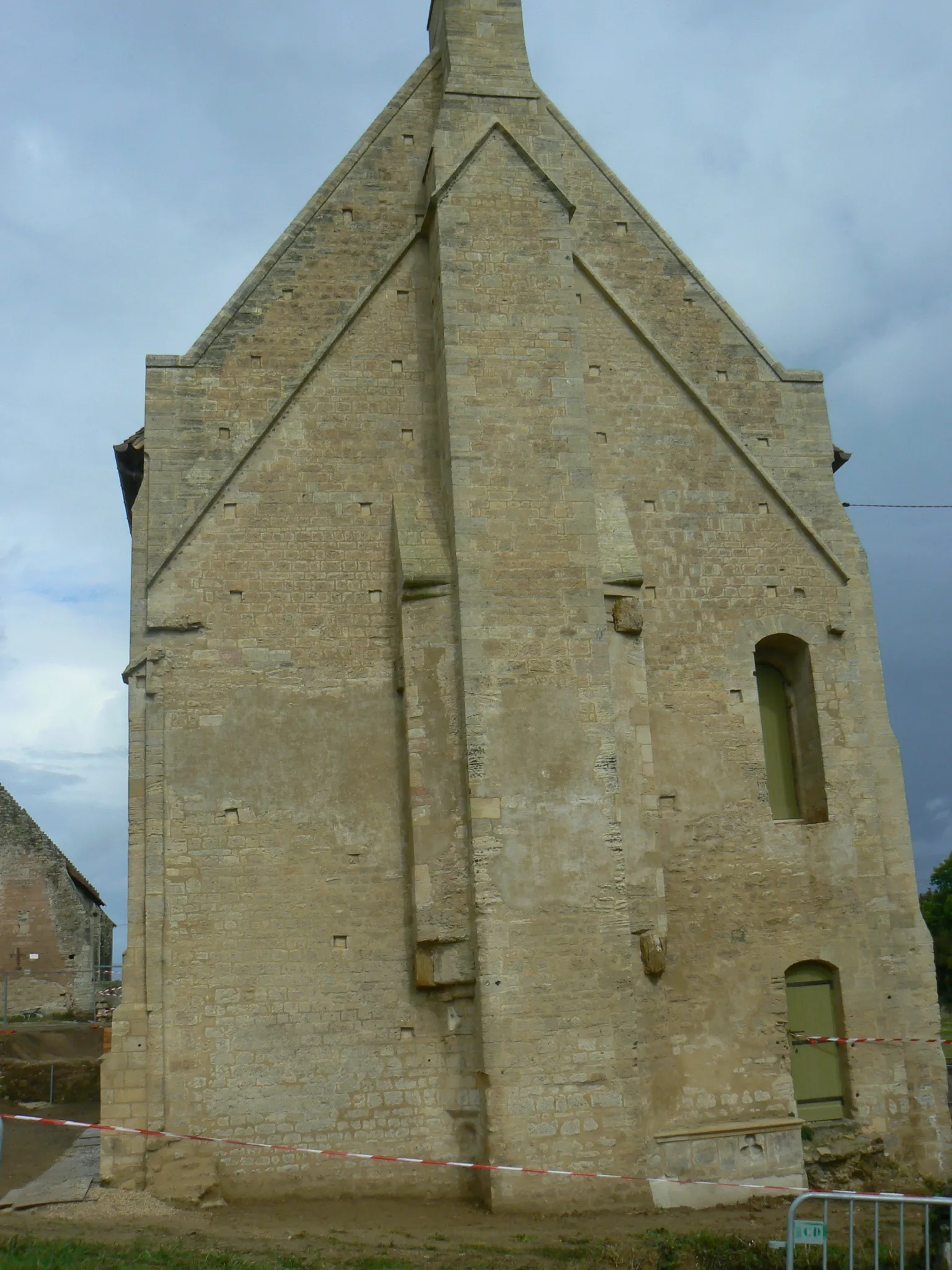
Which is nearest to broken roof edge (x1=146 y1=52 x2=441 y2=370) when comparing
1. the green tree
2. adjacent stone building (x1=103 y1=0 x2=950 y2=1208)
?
adjacent stone building (x1=103 y1=0 x2=950 y2=1208)

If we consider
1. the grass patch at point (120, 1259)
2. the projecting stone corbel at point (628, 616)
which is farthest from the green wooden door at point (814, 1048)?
the grass patch at point (120, 1259)

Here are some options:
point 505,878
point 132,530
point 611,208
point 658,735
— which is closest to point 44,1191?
point 505,878

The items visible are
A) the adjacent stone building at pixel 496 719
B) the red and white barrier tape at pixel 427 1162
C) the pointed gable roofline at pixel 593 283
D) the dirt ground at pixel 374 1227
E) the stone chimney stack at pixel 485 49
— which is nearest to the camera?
the dirt ground at pixel 374 1227

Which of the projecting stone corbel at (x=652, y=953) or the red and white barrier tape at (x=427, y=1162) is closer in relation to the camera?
the red and white barrier tape at (x=427, y=1162)

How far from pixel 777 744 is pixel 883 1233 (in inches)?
203

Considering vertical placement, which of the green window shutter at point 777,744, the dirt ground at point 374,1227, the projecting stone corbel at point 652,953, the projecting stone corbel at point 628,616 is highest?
the projecting stone corbel at point 628,616

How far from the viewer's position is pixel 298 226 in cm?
1288

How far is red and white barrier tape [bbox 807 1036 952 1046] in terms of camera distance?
38.5 feet

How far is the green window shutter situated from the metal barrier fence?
420cm

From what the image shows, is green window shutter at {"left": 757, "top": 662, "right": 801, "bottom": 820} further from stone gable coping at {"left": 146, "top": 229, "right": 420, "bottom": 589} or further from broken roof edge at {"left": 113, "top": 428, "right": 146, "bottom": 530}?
broken roof edge at {"left": 113, "top": 428, "right": 146, "bottom": 530}

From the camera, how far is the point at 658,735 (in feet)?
39.9

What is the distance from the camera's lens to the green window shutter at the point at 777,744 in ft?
41.6

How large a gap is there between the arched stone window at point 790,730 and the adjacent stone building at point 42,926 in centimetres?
1455

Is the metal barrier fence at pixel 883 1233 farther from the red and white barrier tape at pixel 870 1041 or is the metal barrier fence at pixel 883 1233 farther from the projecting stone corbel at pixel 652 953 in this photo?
the projecting stone corbel at pixel 652 953
